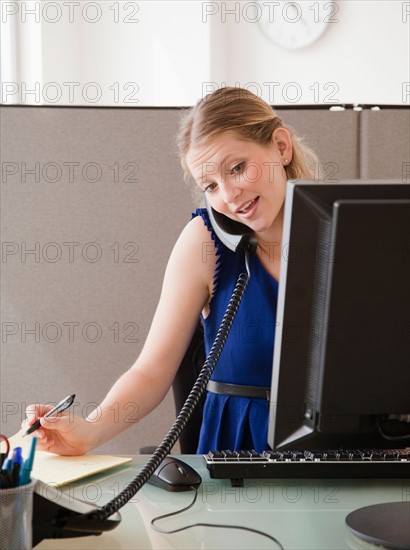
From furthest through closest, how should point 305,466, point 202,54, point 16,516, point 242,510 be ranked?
1. point 202,54
2. point 305,466
3. point 242,510
4. point 16,516

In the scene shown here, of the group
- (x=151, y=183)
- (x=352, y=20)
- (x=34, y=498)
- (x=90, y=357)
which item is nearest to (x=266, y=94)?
(x=352, y=20)

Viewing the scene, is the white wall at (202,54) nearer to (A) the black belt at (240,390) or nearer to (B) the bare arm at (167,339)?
(B) the bare arm at (167,339)

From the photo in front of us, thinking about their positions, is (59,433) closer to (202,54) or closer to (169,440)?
(169,440)

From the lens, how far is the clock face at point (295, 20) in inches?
161

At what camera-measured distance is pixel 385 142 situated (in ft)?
7.15

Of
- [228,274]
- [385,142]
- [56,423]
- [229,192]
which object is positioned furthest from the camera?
Answer: [385,142]

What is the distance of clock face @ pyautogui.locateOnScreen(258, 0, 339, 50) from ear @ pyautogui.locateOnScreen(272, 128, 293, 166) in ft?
8.93

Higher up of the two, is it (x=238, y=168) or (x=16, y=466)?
(x=238, y=168)

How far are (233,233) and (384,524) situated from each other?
70cm

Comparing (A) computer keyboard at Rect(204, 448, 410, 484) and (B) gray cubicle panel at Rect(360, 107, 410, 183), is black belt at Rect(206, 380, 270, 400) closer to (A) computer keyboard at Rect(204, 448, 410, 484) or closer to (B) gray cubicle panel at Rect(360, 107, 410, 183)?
(A) computer keyboard at Rect(204, 448, 410, 484)

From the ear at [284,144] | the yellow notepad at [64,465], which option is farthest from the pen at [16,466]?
the ear at [284,144]

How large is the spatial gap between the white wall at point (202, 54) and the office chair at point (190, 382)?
94.3 inches

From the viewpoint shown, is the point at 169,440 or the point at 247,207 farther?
the point at 247,207

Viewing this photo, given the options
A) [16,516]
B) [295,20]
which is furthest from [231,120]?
[295,20]
